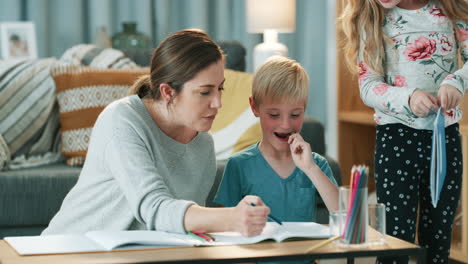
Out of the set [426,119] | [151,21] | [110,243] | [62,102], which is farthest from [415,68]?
[151,21]

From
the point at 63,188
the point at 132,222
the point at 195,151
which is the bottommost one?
the point at 63,188

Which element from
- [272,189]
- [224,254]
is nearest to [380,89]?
[272,189]

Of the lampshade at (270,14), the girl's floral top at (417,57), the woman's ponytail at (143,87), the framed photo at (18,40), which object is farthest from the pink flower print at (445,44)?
the framed photo at (18,40)

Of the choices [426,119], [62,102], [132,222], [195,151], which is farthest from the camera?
[62,102]

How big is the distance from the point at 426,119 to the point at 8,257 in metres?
1.05

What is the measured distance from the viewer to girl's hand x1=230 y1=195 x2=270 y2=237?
1.10 meters

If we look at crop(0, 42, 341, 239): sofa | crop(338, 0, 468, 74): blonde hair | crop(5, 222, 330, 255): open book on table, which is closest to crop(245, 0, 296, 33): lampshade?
crop(0, 42, 341, 239): sofa

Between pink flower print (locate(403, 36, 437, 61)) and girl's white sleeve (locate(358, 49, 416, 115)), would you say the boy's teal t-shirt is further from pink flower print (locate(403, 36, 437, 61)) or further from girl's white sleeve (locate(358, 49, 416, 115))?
pink flower print (locate(403, 36, 437, 61))

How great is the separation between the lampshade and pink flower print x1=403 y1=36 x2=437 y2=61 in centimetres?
200

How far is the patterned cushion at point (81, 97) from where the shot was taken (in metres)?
2.70

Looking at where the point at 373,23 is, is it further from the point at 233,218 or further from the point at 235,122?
the point at 235,122

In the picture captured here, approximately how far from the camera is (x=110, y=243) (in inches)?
41.7

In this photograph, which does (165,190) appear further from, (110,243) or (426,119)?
(426,119)

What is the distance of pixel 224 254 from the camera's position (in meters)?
1.01
